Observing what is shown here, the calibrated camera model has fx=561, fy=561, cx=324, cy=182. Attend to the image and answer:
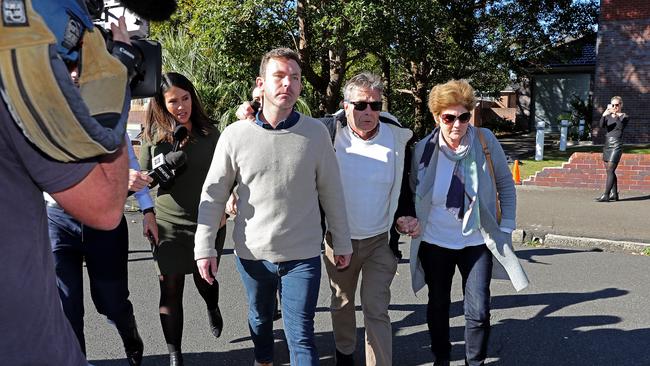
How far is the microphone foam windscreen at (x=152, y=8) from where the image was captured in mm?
1448

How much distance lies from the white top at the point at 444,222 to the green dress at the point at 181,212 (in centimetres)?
146

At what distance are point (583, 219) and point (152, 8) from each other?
328 inches

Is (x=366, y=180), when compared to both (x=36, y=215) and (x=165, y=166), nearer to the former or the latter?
(x=165, y=166)

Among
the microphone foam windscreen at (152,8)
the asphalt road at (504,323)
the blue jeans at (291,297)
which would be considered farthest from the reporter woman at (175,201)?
the microphone foam windscreen at (152,8)

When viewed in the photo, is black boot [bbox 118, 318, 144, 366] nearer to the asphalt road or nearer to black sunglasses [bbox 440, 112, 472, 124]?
the asphalt road

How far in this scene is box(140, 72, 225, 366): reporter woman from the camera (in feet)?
11.6

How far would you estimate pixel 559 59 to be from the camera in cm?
2333

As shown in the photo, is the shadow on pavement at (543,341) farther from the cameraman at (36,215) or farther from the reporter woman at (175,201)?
the cameraman at (36,215)

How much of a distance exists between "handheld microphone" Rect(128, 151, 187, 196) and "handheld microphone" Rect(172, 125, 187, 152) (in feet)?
0.42

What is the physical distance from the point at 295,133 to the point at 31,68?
82.3 inches

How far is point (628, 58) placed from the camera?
1923 centimetres

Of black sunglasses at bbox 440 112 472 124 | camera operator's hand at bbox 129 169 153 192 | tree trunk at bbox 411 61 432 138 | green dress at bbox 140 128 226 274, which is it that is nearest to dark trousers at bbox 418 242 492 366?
black sunglasses at bbox 440 112 472 124

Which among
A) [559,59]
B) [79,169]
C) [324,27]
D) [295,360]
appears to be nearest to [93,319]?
[295,360]

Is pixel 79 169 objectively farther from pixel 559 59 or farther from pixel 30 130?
pixel 559 59
